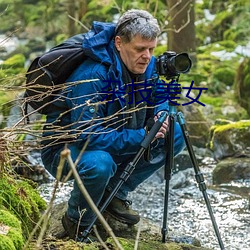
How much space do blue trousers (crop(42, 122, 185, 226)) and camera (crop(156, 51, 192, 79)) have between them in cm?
46

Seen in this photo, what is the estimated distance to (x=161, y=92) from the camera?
3.61 m

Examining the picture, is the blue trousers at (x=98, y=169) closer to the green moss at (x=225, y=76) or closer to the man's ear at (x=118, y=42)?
the man's ear at (x=118, y=42)

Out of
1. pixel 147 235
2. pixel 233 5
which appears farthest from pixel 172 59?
pixel 233 5

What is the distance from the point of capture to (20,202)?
3143 millimetres

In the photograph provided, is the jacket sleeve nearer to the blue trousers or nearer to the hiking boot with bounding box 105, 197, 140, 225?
the blue trousers

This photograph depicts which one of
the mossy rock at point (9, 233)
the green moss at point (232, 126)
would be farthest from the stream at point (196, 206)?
the mossy rock at point (9, 233)

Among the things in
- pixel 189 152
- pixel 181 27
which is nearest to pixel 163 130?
pixel 189 152

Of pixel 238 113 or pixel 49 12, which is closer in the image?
pixel 238 113

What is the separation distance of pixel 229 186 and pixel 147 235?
8.23 feet

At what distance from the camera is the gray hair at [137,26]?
3.36 metres

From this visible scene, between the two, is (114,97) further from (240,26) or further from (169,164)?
(240,26)

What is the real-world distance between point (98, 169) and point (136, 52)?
27.4 inches

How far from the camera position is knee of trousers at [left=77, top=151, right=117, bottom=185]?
326cm

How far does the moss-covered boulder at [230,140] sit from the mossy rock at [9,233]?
4476mm
